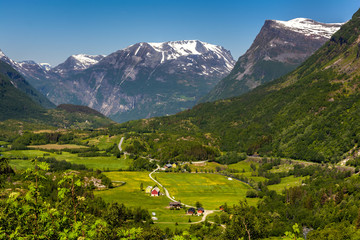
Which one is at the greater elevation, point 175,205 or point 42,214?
point 42,214

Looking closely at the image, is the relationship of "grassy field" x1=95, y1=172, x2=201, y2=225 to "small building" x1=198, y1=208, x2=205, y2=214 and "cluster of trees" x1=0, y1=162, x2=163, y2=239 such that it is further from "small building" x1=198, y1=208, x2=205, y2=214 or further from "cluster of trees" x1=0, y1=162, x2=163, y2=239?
"cluster of trees" x1=0, y1=162, x2=163, y2=239

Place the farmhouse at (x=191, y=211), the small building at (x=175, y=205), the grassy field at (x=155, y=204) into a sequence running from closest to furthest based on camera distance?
the grassy field at (x=155, y=204), the farmhouse at (x=191, y=211), the small building at (x=175, y=205)

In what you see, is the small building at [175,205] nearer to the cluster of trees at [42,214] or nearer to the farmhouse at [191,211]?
the farmhouse at [191,211]

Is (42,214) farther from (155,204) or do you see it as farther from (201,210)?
(155,204)

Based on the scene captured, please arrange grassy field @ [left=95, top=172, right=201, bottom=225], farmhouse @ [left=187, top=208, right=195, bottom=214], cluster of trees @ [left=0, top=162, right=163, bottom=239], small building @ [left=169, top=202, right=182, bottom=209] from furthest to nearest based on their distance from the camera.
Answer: small building @ [left=169, top=202, right=182, bottom=209] < farmhouse @ [left=187, top=208, right=195, bottom=214] < grassy field @ [left=95, top=172, right=201, bottom=225] < cluster of trees @ [left=0, top=162, right=163, bottom=239]

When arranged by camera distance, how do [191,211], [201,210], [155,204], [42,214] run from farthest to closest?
[155,204], [191,211], [201,210], [42,214]

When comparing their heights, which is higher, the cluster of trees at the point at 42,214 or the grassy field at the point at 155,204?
the cluster of trees at the point at 42,214

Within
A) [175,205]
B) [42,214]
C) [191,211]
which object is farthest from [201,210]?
[42,214]

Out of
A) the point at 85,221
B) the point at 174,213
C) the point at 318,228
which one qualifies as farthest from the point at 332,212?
the point at 85,221

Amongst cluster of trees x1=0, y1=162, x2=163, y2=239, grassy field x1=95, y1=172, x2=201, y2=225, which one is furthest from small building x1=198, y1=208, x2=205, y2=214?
cluster of trees x1=0, y1=162, x2=163, y2=239

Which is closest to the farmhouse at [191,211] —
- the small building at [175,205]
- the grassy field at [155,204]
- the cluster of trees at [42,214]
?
the grassy field at [155,204]

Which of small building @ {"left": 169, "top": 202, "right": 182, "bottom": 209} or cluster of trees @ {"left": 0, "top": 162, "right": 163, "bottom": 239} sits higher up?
cluster of trees @ {"left": 0, "top": 162, "right": 163, "bottom": 239}

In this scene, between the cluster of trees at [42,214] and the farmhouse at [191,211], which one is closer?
the cluster of trees at [42,214]

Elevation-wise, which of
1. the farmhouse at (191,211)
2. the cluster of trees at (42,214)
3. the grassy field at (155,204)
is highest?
the cluster of trees at (42,214)
